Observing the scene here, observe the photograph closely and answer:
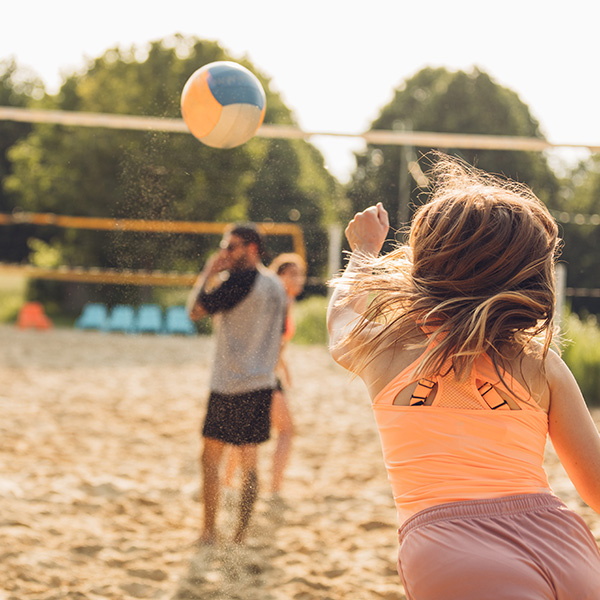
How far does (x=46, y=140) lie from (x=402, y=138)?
16141 millimetres

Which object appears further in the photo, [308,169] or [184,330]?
[308,169]

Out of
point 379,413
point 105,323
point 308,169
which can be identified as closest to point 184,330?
point 105,323

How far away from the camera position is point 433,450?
114 cm

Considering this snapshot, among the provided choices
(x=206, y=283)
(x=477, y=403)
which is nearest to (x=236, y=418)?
(x=206, y=283)

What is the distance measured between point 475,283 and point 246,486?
2.21 meters

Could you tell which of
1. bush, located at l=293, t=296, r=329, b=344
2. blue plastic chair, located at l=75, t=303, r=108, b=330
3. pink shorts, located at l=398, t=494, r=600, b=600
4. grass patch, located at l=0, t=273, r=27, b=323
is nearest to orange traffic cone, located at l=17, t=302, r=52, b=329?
blue plastic chair, located at l=75, t=303, r=108, b=330

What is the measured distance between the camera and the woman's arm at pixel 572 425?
3.84 ft

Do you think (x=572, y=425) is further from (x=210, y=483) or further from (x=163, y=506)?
(x=163, y=506)

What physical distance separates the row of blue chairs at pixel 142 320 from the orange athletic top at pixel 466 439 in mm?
11159

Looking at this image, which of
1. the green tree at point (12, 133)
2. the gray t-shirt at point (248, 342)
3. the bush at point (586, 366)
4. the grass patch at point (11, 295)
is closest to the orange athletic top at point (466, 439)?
the gray t-shirt at point (248, 342)

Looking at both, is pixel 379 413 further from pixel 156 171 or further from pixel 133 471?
pixel 133 471

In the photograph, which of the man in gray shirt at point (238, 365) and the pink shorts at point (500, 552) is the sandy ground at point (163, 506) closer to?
the man in gray shirt at point (238, 365)

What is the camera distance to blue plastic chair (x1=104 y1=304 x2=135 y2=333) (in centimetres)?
1242

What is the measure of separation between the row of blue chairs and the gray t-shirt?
9.04 m
